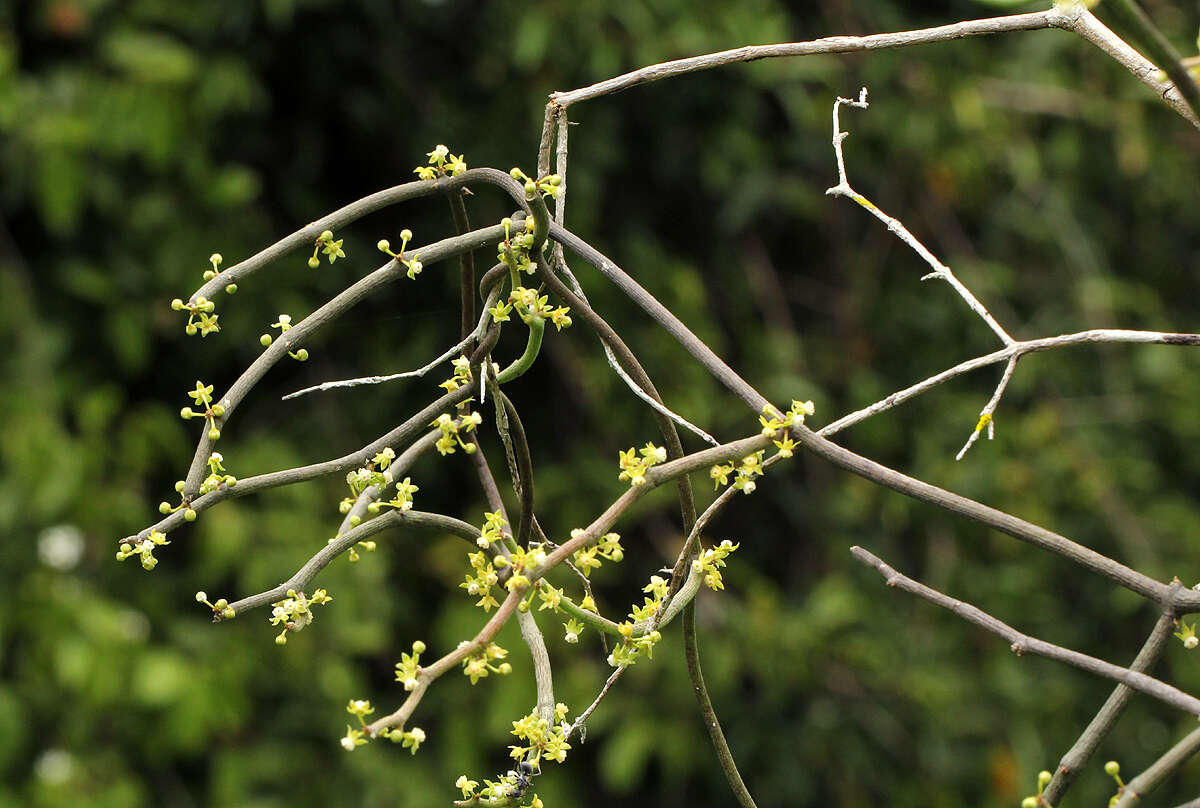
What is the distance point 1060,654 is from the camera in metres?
0.47

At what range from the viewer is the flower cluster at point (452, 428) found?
0.52 meters

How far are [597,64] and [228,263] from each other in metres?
0.61

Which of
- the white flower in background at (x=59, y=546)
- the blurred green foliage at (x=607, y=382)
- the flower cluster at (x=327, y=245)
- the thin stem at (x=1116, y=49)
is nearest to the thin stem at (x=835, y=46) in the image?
the thin stem at (x=1116, y=49)

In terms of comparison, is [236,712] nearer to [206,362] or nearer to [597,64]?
[206,362]

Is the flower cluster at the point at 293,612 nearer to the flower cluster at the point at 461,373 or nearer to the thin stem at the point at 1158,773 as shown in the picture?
the flower cluster at the point at 461,373

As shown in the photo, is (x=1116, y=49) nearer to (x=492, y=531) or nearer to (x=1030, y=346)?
(x=1030, y=346)

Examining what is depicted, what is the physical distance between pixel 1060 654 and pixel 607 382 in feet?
4.57

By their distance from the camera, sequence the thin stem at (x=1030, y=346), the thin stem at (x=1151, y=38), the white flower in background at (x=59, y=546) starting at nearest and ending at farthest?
the thin stem at (x=1151, y=38), the thin stem at (x=1030, y=346), the white flower in background at (x=59, y=546)

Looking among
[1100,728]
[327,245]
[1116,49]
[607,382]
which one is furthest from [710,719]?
[607,382]

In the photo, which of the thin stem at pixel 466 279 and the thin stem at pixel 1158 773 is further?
the thin stem at pixel 466 279

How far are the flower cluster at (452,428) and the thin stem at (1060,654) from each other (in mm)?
176

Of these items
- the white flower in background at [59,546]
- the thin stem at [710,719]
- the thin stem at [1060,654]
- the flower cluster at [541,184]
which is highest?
the flower cluster at [541,184]

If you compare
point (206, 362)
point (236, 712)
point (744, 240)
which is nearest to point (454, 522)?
point (236, 712)

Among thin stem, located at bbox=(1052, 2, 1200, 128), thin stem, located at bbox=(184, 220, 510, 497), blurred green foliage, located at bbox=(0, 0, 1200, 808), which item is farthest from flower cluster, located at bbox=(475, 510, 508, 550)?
blurred green foliage, located at bbox=(0, 0, 1200, 808)
